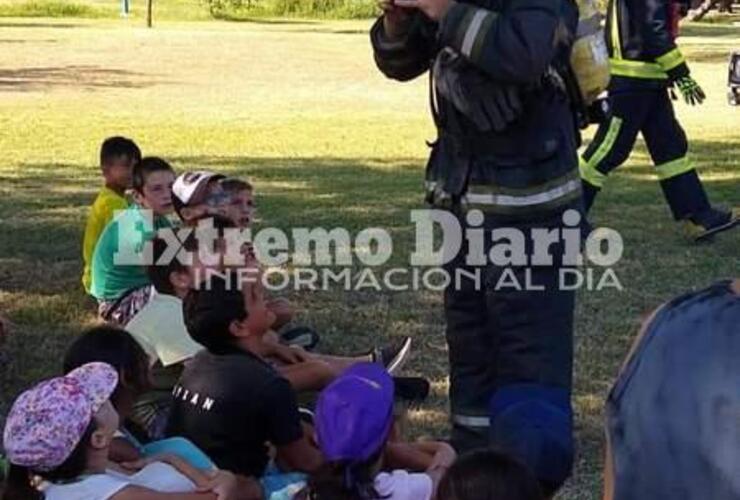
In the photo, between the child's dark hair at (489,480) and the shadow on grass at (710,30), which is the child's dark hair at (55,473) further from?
the shadow on grass at (710,30)

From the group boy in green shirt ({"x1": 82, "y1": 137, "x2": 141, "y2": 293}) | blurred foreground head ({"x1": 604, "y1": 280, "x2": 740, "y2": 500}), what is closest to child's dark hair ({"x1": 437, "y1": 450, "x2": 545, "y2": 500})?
blurred foreground head ({"x1": 604, "y1": 280, "x2": 740, "y2": 500})

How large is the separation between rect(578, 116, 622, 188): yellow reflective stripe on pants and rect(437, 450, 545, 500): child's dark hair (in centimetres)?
523

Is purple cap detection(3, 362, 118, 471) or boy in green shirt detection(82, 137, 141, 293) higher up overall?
purple cap detection(3, 362, 118, 471)

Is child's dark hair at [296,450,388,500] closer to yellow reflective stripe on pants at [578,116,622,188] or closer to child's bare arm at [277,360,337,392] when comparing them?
child's bare arm at [277,360,337,392]

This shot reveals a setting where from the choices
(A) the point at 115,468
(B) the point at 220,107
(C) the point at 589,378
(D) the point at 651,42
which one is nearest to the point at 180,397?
(A) the point at 115,468

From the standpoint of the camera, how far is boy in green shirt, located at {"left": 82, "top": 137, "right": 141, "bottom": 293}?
6.08 metres

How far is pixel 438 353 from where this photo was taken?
5.48 m

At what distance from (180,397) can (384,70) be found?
3.47ft

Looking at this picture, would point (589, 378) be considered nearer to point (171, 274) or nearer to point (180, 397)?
point (171, 274)

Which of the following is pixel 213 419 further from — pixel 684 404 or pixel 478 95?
pixel 684 404

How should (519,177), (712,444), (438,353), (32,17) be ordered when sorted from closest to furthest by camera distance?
(712,444) < (519,177) < (438,353) < (32,17)

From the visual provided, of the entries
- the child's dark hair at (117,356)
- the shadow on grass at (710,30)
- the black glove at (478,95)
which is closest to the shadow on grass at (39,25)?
the shadow on grass at (710,30)

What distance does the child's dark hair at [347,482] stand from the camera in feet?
10.6

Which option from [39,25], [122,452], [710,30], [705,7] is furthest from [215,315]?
[710,30]
